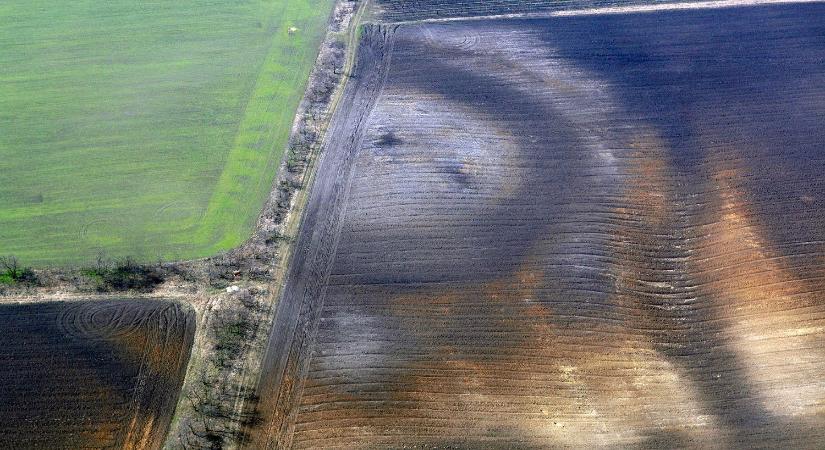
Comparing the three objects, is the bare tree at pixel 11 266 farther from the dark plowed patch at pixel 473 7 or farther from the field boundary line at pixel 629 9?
the dark plowed patch at pixel 473 7


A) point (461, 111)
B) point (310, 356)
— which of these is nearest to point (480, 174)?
point (461, 111)

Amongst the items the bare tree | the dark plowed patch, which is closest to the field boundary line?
the dark plowed patch

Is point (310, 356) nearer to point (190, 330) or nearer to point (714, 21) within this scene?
point (190, 330)

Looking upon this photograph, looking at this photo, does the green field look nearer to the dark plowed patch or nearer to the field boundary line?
the dark plowed patch

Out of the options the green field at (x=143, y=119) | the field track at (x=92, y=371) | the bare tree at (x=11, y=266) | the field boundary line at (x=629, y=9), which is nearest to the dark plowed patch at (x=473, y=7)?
the field boundary line at (x=629, y=9)

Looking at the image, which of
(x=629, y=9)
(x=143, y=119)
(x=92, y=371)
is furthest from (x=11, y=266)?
(x=629, y=9)

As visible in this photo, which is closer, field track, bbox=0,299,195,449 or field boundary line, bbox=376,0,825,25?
field track, bbox=0,299,195,449

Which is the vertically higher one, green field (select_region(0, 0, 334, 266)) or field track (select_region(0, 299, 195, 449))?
green field (select_region(0, 0, 334, 266))

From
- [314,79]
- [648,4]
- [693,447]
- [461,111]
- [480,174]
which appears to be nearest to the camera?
[693,447]
